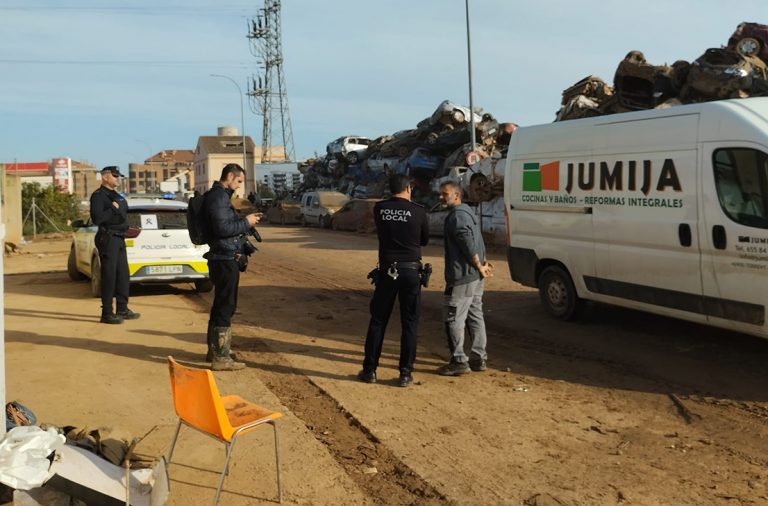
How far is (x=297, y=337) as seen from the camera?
8484 millimetres

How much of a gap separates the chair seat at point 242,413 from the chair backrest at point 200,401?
17 centimetres

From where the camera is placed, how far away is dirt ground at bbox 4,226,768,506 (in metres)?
4.33

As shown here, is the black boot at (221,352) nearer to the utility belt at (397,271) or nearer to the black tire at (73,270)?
the utility belt at (397,271)

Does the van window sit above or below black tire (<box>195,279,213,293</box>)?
above

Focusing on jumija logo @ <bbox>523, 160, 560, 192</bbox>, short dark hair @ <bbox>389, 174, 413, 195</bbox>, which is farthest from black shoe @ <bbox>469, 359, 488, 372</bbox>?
jumija logo @ <bbox>523, 160, 560, 192</bbox>

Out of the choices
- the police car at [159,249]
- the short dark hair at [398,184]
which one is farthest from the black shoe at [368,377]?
the police car at [159,249]

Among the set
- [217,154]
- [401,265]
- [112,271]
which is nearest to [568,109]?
[112,271]

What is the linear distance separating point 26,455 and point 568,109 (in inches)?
634

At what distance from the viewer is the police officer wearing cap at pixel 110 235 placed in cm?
918

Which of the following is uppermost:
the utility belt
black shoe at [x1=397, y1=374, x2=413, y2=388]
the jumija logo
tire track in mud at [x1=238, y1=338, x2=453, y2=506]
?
the jumija logo

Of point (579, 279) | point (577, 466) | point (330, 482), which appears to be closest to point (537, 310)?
point (579, 279)

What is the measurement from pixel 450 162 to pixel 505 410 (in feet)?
60.0

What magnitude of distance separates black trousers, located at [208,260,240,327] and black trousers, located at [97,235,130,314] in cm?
288

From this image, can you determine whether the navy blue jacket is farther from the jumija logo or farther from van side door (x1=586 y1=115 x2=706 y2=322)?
van side door (x1=586 y1=115 x2=706 y2=322)
